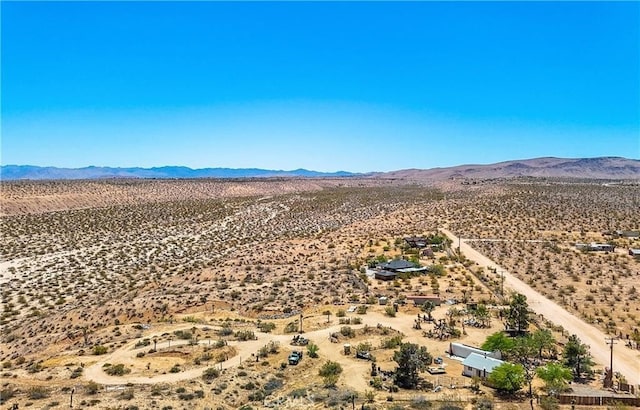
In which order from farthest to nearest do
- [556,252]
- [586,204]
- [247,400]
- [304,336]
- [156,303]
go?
[586,204]
[556,252]
[156,303]
[304,336]
[247,400]

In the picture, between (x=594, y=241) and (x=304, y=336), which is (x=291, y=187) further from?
(x=304, y=336)

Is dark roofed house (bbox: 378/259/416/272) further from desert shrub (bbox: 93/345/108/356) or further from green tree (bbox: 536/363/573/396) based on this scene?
desert shrub (bbox: 93/345/108/356)

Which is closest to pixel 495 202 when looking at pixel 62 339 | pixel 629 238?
pixel 629 238

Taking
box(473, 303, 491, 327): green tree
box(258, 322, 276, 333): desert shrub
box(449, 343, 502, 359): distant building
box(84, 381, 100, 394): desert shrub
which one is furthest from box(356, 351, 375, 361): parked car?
box(84, 381, 100, 394): desert shrub

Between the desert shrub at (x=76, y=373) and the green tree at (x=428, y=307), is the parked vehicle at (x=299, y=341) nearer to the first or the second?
the green tree at (x=428, y=307)

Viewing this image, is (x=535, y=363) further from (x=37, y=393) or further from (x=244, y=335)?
(x=37, y=393)
